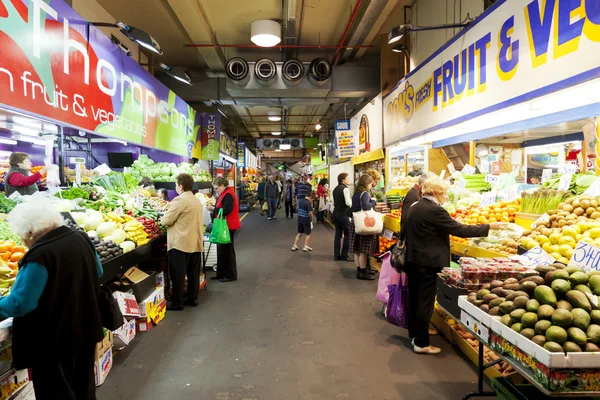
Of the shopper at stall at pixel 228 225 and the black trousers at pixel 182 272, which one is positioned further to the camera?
the shopper at stall at pixel 228 225

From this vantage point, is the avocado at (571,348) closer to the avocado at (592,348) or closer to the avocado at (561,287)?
the avocado at (592,348)

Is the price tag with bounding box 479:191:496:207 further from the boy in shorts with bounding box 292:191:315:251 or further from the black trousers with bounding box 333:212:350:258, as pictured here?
the boy in shorts with bounding box 292:191:315:251

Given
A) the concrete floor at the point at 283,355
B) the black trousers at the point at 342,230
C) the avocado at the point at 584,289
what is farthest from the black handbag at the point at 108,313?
the black trousers at the point at 342,230

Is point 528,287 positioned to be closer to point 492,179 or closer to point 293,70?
point 492,179

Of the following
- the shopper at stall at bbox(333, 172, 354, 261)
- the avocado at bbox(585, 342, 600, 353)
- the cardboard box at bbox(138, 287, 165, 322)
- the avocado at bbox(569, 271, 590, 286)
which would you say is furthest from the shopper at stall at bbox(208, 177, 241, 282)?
the avocado at bbox(585, 342, 600, 353)

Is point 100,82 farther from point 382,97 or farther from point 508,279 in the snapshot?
point 382,97

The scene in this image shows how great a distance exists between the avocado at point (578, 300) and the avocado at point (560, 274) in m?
0.14

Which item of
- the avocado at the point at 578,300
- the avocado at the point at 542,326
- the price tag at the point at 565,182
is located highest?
the price tag at the point at 565,182

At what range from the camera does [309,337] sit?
4.25m

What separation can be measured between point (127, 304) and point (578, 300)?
3.89 m

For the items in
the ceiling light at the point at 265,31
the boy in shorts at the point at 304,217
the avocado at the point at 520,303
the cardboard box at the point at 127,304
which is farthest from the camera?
Result: the boy in shorts at the point at 304,217

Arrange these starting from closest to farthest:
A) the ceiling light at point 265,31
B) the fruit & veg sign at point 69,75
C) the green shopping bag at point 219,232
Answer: the fruit & veg sign at point 69,75
the green shopping bag at point 219,232
the ceiling light at point 265,31

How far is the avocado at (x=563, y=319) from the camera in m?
1.89

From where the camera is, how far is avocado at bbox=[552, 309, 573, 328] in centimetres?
189
